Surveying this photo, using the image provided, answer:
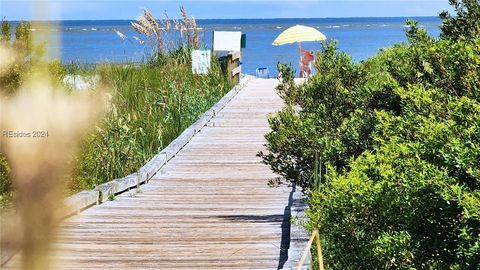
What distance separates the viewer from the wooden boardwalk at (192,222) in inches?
184

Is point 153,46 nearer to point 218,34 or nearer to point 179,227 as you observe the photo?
point 218,34

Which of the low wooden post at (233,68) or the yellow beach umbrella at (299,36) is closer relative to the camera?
the low wooden post at (233,68)

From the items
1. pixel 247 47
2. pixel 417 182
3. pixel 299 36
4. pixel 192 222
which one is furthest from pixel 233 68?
pixel 247 47

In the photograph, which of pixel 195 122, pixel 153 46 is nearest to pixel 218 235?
pixel 195 122

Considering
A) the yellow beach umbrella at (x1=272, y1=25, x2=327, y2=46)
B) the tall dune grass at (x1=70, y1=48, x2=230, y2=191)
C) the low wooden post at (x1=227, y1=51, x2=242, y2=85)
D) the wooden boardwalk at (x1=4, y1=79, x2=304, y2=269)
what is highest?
the yellow beach umbrella at (x1=272, y1=25, x2=327, y2=46)

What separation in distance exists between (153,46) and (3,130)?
17650 mm

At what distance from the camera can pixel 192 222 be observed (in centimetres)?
571

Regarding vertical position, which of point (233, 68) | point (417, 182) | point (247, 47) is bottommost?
point (417, 182)

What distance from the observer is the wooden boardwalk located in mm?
4668

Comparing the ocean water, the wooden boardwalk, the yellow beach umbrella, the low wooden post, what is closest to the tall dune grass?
the wooden boardwalk

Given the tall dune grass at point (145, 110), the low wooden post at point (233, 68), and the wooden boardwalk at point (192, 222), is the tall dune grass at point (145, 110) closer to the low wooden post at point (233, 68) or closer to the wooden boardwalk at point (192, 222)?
the wooden boardwalk at point (192, 222)

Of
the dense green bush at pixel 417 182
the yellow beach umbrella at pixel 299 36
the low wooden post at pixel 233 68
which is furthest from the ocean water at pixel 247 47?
the dense green bush at pixel 417 182

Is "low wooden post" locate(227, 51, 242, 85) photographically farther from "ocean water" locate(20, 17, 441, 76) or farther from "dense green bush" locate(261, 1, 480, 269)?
"dense green bush" locate(261, 1, 480, 269)

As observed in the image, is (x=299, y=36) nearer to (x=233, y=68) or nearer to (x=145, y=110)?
(x=233, y=68)
